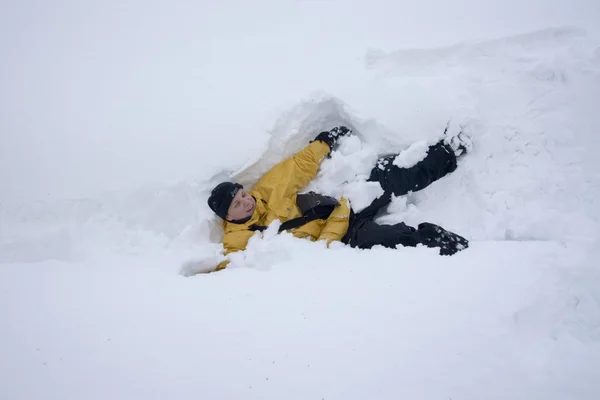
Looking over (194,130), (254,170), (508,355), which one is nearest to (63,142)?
(194,130)

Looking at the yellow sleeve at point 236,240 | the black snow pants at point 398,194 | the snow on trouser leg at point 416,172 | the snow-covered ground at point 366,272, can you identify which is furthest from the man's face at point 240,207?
the snow on trouser leg at point 416,172

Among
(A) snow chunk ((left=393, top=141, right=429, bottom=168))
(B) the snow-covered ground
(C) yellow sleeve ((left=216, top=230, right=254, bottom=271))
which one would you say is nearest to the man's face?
(C) yellow sleeve ((left=216, top=230, right=254, bottom=271))

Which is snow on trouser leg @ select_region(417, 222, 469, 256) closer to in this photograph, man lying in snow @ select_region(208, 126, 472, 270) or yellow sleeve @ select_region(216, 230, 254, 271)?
man lying in snow @ select_region(208, 126, 472, 270)

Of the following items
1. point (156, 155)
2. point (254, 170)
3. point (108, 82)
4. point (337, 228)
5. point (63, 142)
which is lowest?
point (337, 228)

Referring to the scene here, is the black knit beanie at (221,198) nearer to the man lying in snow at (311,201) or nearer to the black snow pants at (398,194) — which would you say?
the man lying in snow at (311,201)

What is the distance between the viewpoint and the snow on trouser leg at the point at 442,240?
7.25 ft

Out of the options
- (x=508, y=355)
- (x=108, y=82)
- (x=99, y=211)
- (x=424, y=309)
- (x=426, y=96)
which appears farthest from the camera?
(x=108, y=82)

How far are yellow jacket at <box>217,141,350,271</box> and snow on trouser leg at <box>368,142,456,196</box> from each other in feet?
1.24

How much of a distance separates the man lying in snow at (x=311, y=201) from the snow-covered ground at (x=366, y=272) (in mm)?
136

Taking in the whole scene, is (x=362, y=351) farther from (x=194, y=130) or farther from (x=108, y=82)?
(x=108, y=82)

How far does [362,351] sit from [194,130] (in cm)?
236

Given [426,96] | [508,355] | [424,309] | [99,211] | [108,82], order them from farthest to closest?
[108,82] < [426,96] < [99,211] < [424,309] < [508,355]

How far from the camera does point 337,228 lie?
9.39 ft

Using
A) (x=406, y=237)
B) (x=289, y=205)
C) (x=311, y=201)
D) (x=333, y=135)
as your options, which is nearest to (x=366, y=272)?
(x=406, y=237)
